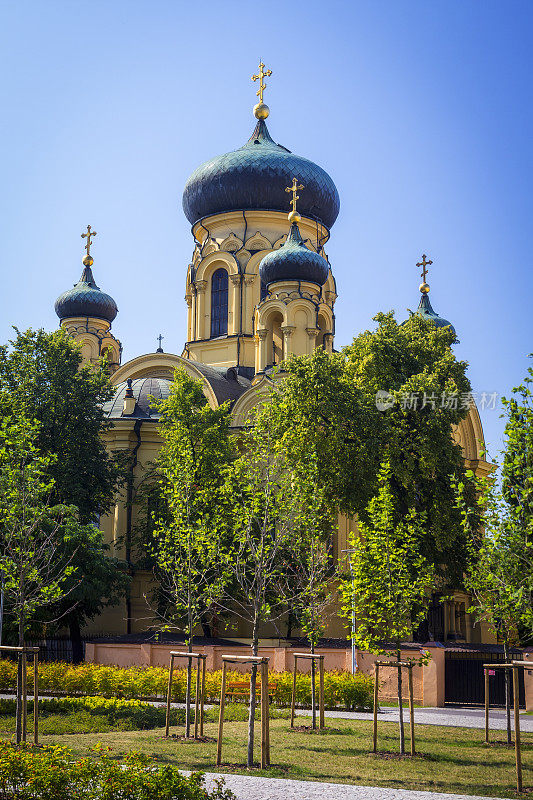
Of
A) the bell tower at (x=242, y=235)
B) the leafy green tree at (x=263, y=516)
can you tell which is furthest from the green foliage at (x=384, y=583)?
the bell tower at (x=242, y=235)

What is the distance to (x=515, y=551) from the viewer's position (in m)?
13.0

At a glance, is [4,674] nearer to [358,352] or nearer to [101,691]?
[101,691]

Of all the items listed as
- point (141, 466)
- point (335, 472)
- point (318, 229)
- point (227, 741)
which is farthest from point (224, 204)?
point (227, 741)

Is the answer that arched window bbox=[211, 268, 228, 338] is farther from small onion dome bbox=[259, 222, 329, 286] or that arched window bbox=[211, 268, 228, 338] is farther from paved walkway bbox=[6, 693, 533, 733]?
paved walkway bbox=[6, 693, 533, 733]

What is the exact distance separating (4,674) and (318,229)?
26.1 m

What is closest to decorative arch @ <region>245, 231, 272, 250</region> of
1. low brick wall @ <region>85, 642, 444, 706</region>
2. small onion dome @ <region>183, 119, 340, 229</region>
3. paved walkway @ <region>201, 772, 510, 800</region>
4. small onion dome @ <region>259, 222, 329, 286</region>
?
small onion dome @ <region>183, 119, 340, 229</region>

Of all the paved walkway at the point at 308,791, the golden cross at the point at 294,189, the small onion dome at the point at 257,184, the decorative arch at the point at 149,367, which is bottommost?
the paved walkway at the point at 308,791

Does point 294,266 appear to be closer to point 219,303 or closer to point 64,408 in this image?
point 219,303

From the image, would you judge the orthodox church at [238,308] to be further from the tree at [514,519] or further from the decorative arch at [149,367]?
the tree at [514,519]

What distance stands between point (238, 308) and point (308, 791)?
31.0m

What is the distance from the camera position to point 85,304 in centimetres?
4559

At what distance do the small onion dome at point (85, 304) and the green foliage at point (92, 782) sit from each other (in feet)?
123

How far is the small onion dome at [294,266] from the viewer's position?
121ft

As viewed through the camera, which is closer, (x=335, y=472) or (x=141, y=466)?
(x=335, y=472)
